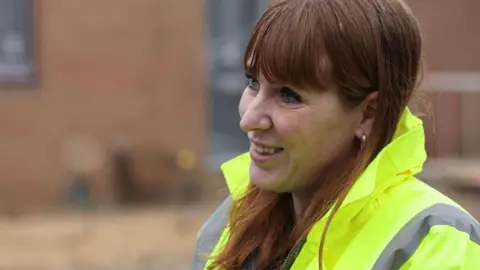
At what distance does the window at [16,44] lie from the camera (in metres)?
10.2

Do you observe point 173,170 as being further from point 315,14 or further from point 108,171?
point 315,14

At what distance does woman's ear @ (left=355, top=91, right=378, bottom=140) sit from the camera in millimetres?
1922

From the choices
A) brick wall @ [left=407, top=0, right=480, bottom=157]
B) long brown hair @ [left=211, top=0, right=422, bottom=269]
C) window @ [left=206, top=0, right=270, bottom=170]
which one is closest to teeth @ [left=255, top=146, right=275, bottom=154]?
long brown hair @ [left=211, top=0, right=422, bottom=269]

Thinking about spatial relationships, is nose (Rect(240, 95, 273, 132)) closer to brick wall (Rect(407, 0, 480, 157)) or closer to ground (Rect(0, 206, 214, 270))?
ground (Rect(0, 206, 214, 270))

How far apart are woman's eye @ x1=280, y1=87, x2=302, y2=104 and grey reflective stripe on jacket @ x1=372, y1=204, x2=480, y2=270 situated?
30cm

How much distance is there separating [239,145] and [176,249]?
9.02 ft

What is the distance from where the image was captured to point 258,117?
1.92 meters

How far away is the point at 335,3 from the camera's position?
1.86 metres

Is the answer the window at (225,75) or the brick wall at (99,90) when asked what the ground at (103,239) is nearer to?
the brick wall at (99,90)

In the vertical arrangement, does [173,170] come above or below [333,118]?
below

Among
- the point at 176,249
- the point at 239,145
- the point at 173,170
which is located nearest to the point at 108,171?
the point at 173,170

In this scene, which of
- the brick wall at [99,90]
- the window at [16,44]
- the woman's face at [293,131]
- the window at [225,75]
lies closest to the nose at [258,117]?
the woman's face at [293,131]

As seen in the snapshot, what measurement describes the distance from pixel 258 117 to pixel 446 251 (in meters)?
0.42

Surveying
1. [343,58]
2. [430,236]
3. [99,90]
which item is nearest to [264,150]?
[343,58]
